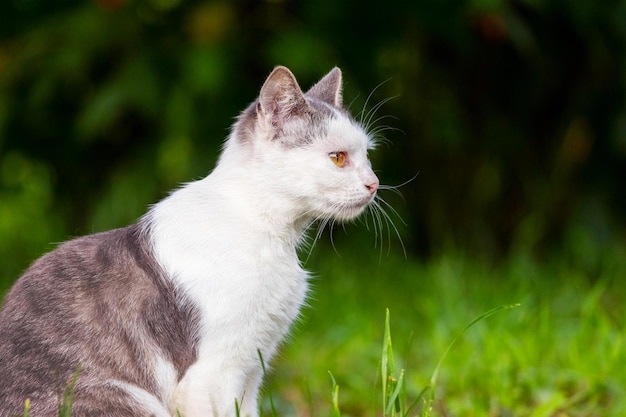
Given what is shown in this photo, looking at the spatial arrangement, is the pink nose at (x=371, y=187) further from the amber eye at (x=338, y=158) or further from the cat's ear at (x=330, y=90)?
the cat's ear at (x=330, y=90)

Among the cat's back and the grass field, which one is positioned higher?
the cat's back

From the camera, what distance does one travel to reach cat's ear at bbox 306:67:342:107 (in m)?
3.10

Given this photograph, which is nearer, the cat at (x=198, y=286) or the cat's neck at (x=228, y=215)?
the cat at (x=198, y=286)

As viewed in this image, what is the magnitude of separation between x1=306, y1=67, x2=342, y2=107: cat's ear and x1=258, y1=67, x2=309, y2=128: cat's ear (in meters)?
0.25

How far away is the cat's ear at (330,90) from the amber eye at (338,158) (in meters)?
→ 0.29

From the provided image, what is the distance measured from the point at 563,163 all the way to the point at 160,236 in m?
3.75

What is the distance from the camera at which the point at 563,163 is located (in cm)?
585

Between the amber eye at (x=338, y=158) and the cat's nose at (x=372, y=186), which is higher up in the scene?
the amber eye at (x=338, y=158)

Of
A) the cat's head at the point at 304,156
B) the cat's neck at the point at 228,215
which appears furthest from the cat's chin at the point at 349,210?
the cat's neck at the point at 228,215

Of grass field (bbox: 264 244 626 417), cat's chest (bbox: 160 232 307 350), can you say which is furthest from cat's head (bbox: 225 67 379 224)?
grass field (bbox: 264 244 626 417)

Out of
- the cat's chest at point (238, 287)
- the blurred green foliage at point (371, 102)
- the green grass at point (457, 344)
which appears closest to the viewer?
the cat's chest at point (238, 287)

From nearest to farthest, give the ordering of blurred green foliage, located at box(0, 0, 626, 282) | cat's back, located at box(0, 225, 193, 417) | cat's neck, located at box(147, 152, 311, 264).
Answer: cat's back, located at box(0, 225, 193, 417)
cat's neck, located at box(147, 152, 311, 264)
blurred green foliage, located at box(0, 0, 626, 282)

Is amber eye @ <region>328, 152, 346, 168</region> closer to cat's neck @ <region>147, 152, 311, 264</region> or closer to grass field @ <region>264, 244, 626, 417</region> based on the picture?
cat's neck @ <region>147, 152, 311, 264</region>

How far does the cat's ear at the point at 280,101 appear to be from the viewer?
279 centimetres
